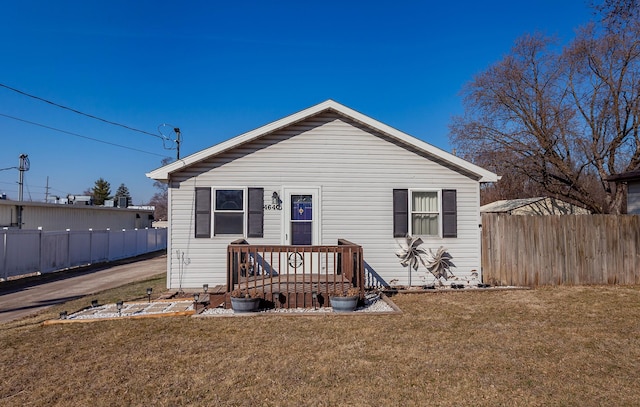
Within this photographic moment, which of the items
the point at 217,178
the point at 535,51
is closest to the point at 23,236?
the point at 217,178

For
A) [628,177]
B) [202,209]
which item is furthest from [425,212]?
[628,177]

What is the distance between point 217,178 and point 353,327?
16.0ft

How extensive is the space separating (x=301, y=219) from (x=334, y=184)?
45.6 inches

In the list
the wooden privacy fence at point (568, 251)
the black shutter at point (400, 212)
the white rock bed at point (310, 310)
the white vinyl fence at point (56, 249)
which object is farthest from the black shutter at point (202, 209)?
the white vinyl fence at point (56, 249)

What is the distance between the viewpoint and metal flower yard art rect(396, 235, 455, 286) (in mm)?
8945

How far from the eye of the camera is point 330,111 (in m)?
9.06

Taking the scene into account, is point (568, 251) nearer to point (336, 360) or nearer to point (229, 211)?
point (336, 360)

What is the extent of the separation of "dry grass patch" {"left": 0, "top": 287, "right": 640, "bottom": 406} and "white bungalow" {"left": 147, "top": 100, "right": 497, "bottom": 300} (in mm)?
2517

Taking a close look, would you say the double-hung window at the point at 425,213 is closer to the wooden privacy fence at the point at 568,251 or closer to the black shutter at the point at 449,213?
the black shutter at the point at 449,213

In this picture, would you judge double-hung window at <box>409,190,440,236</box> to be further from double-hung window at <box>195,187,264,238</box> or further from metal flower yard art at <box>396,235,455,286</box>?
double-hung window at <box>195,187,264,238</box>

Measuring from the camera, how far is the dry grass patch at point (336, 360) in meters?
3.53

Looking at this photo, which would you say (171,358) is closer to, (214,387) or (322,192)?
(214,387)

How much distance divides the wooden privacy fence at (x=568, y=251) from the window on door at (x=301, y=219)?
4.68 metres

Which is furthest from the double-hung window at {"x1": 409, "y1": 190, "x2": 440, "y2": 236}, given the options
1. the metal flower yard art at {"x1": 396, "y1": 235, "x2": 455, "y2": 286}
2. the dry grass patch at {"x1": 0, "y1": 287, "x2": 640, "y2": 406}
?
the dry grass patch at {"x1": 0, "y1": 287, "x2": 640, "y2": 406}
